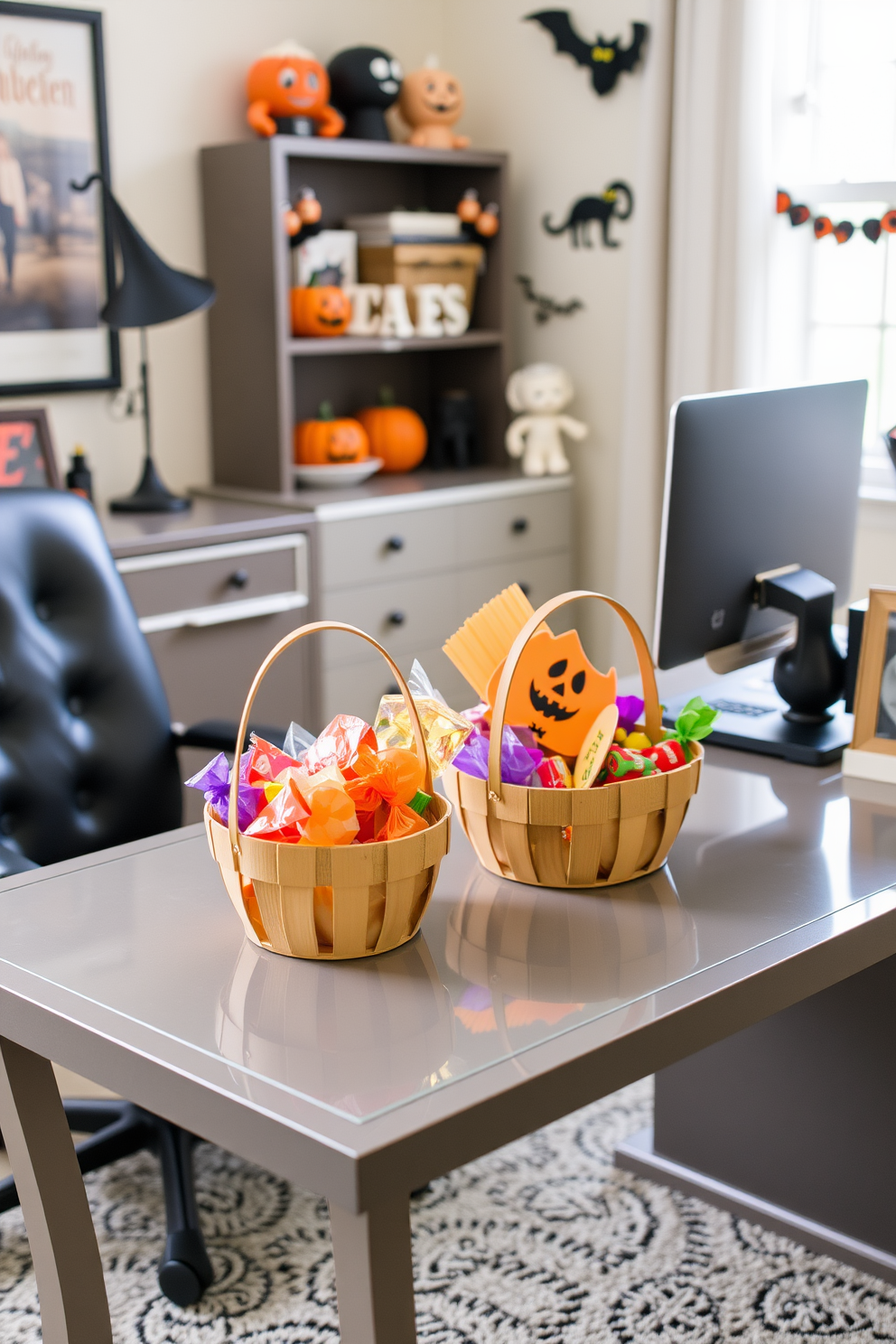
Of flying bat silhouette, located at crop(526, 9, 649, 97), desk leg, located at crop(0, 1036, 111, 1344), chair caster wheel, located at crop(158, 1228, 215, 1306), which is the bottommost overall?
chair caster wheel, located at crop(158, 1228, 215, 1306)

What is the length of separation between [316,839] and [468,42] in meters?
3.27

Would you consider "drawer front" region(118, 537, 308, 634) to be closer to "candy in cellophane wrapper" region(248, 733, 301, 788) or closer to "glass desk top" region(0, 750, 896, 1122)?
"glass desk top" region(0, 750, 896, 1122)

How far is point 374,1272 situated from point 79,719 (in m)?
1.20

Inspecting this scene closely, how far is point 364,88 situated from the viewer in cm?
338

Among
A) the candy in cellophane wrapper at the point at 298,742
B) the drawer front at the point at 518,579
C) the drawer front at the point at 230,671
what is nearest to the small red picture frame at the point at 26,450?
the drawer front at the point at 230,671

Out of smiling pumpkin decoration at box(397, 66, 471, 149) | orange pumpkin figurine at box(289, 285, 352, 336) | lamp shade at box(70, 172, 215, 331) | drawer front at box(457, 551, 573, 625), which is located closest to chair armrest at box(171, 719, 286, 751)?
lamp shade at box(70, 172, 215, 331)

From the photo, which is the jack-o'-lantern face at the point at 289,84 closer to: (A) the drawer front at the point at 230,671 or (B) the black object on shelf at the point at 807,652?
(A) the drawer front at the point at 230,671

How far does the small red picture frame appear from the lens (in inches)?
113

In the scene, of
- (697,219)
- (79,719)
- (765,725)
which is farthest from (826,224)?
(79,719)

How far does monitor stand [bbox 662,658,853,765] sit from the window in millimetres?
1342

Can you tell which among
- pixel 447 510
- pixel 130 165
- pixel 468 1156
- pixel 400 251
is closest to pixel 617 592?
pixel 447 510

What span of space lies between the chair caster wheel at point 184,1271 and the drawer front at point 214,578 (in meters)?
1.38

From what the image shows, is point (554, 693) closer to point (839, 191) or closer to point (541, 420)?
point (839, 191)

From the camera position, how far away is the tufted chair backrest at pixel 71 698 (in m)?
1.91
